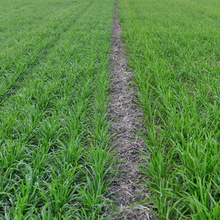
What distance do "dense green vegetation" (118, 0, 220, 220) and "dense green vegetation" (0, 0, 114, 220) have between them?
54 centimetres

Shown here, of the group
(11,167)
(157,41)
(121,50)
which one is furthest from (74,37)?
(11,167)

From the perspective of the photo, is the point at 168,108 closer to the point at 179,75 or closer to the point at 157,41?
the point at 179,75

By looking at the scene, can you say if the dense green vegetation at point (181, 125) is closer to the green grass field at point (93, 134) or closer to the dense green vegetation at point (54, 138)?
the green grass field at point (93, 134)

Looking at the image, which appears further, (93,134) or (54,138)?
(93,134)

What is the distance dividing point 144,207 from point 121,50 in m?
5.39

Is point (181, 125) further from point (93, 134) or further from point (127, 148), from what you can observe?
point (93, 134)

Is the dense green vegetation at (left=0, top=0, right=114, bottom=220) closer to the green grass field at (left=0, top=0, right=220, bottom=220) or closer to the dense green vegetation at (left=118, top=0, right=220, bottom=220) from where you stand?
the green grass field at (left=0, top=0, right=220, bottom=220)

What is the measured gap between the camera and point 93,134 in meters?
2.57

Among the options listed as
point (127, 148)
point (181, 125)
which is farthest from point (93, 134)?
Result: point (181, 125)

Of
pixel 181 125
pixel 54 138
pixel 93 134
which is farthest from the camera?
pixel 93 134

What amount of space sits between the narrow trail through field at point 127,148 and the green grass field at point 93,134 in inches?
3.6

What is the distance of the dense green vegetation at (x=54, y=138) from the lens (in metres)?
1.61

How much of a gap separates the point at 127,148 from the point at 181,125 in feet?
2.23

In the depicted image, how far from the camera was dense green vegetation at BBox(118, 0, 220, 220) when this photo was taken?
5.05 ft
